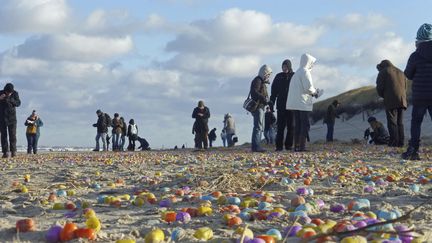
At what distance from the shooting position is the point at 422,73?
8.12 metres

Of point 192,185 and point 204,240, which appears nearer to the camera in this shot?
point 204,240

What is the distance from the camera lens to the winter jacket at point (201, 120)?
19078 mm

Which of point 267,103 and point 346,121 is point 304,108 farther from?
point 346,121

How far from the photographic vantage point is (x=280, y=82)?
1230 cm

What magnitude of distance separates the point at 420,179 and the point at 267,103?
20.1 feet

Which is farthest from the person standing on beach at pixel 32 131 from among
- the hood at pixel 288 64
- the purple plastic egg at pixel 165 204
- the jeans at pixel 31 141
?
the purple plastic egg at pixel 165 204

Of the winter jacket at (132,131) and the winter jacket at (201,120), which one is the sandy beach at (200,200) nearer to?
the winter jacket at (201,120)

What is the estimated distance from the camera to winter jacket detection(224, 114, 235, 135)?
78.2 ft

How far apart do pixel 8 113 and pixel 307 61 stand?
20.6 ft

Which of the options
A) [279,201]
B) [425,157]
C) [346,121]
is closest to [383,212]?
[279,201]

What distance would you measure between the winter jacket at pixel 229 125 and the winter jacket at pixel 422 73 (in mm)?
15741

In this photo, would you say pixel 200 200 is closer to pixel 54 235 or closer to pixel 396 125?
pixel 54 235

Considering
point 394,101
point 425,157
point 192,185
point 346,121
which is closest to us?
point 192,185

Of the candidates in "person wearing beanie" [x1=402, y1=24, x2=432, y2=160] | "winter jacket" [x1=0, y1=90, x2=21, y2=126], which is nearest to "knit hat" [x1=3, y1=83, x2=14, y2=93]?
"winter jacket" [x1=0, y1=90, x2=21, y2=126]
